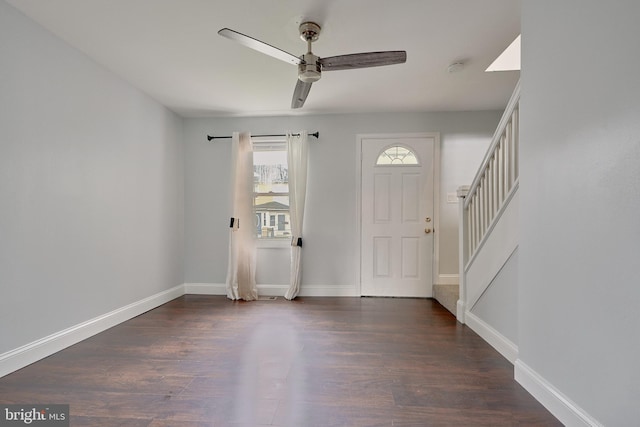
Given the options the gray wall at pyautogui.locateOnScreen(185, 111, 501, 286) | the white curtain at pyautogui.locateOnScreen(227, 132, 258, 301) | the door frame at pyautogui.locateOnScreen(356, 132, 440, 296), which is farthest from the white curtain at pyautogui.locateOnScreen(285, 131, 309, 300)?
the door frame at pyautogui.locateOnScreen(356, 132, 440, 296)

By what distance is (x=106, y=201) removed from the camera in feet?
9.13

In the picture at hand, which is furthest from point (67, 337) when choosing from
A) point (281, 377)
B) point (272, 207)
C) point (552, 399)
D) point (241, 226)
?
point (552, 399)

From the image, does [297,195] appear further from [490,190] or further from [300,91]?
[490,190]

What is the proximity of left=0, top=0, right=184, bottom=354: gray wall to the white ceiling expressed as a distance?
25 cm

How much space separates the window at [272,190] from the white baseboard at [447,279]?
2.04 meters

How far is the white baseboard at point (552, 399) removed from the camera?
4.54 feet

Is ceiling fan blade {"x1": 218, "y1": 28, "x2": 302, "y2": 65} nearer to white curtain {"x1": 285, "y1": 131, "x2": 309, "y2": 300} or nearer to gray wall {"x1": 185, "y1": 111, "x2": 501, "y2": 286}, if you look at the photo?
white curtain {"x1": 285, "y1": 131, "x2": 309, "y2": 300}

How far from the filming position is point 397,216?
3957 mm

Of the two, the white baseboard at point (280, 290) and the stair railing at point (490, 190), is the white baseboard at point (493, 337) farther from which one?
the white baseboard at point (280, 290)

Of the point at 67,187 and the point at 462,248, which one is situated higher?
the point at 67,187

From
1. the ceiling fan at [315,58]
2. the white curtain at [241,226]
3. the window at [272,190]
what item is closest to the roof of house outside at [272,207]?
the window at [272,190]

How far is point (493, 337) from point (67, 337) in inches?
131

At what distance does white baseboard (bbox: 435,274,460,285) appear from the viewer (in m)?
3.89

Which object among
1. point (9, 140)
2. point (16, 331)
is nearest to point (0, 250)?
point (16, 331)
